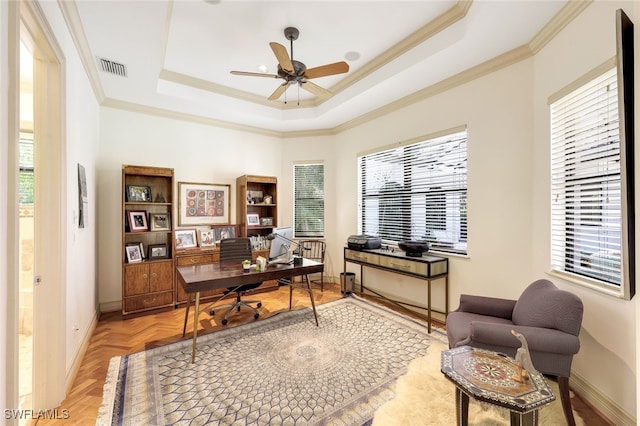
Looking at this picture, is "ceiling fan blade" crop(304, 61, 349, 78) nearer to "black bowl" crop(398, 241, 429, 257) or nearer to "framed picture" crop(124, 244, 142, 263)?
"black bowl" crop(398, 241, 429, 257)

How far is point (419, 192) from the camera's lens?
3.76 m

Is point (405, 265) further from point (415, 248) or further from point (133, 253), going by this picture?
point (133, 253)

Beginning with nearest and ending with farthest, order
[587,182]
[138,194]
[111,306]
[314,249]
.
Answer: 1. [587,182]
2. [111,306]
3. [138,194]
4. [314,249]

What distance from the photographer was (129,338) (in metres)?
2.95

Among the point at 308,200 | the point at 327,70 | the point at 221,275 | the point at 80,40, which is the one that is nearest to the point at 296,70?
the point at 327,70

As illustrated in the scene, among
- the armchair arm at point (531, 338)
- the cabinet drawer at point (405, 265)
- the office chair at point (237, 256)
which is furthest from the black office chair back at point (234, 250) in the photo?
the armchair arm at point (531, 338)

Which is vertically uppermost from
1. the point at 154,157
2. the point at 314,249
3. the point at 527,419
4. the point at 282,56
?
the point at 282,56

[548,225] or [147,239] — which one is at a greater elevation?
[548,225]

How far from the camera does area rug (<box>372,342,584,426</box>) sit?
5.81 ft

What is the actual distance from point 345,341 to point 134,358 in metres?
2.02

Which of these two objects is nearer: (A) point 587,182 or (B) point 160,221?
(A) point 587,182

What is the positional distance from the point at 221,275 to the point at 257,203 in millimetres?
2250

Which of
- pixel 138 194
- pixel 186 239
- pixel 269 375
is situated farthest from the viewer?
pixel 186 239

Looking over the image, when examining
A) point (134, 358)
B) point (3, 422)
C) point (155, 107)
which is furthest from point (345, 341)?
point (155, 107)
